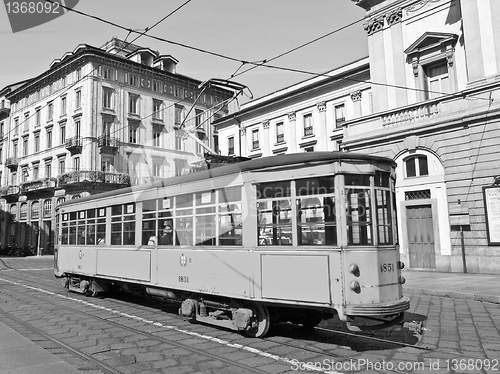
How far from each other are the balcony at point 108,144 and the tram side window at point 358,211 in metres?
32.7

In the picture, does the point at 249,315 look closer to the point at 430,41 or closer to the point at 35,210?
the point at 430,41

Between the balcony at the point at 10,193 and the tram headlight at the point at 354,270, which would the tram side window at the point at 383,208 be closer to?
the tram headlight at the point at 354,270

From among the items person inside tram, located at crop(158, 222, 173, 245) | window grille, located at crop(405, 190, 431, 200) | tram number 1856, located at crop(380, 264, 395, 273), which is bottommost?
tram number 1856, located at crop(380, 264, 395, 273)

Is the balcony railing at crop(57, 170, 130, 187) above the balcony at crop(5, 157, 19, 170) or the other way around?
the other way around

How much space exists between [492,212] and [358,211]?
1122 centimetres

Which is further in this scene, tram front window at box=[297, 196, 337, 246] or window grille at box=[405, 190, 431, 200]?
window grille at box=[405, 190, 431, 200]

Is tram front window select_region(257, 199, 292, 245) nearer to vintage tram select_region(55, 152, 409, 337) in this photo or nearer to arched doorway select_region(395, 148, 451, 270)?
vintage tram select_region(55, 152, 409, 337)

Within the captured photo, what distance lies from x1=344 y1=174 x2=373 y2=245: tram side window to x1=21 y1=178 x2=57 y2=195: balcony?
3648cm

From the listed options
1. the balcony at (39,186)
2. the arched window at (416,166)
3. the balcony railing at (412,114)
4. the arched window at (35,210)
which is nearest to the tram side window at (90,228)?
the arched window at (416,166)

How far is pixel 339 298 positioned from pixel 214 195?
2.68 m

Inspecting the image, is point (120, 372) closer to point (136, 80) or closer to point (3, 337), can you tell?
point (3, 337)

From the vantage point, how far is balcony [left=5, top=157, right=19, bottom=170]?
4448 cm

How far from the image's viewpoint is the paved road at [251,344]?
5066 mm

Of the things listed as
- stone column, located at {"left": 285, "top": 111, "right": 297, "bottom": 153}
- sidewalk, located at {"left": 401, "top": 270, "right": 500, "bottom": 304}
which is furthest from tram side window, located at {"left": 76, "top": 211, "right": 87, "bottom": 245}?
stone column, located at {"left": 285, "top": 111, "right": 297, "bottom": 153}
